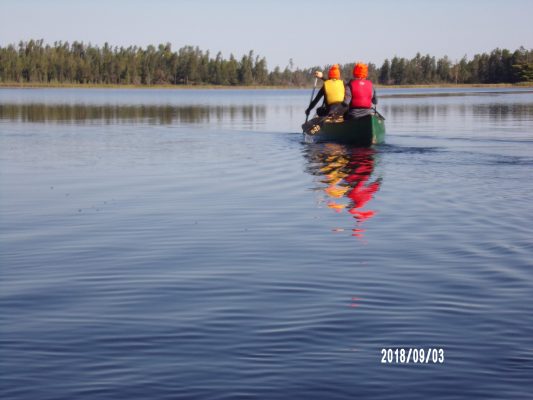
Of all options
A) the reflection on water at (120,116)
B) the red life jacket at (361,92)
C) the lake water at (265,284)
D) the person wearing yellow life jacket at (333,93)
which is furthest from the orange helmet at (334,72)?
the reflection on water at (120,116)

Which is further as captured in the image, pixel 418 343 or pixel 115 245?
pixel 115 245

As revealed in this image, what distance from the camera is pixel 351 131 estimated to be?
2847 cm

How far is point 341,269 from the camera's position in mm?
10188

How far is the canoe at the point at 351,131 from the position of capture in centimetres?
2765

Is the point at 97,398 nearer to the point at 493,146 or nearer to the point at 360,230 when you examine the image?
the point at 360,230

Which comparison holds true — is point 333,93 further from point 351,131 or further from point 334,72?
point 351,131

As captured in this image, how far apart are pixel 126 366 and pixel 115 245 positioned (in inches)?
203

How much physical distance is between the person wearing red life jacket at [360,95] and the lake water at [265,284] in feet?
24.7

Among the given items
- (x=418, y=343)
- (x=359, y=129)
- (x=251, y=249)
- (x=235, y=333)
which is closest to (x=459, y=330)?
(x=418, y=343)

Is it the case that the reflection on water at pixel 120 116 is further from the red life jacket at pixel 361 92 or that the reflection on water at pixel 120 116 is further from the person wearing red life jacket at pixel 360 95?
the red life jacket at pixel 361 92

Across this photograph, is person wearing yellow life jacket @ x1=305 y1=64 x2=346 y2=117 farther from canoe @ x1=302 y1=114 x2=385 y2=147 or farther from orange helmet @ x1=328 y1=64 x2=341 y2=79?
canoe @ x1=302 y1=114 x2=385 y2=147

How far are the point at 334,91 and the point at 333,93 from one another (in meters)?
0.07

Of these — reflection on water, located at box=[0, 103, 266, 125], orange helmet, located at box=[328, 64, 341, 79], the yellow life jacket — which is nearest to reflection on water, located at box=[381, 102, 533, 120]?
reflection on water, located at box=[0, 103, 266, 125]

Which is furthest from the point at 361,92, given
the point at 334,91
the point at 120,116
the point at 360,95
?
the point at 120,116
